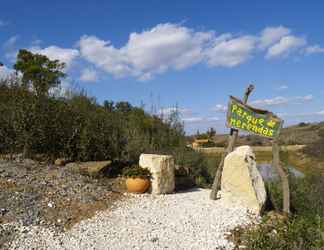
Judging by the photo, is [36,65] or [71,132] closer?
[71,132]

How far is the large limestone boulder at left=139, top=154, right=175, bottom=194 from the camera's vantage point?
24.0 ft

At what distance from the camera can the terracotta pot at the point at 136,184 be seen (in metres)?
7.19

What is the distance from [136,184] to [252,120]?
8.59 ft

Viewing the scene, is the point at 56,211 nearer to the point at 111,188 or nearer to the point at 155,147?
the point at 111,188

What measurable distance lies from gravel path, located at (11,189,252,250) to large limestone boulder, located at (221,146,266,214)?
9.0 inches

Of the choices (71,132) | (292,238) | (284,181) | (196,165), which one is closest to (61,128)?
(71,132)

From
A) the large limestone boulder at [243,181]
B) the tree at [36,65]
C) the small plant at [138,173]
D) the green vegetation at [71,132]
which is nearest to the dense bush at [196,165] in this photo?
the green vegetation at [71,132]

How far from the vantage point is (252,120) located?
265 inches

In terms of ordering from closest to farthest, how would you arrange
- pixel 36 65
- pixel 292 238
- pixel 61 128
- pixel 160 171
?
pixel 292 238 → pixel 160 171 → pixel 61 128 → pixel 36 65

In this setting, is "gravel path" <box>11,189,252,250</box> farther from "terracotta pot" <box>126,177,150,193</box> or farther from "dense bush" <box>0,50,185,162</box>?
"dense bush" <box>0,50,185,162</box>

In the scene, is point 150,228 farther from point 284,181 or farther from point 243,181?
point 284,181

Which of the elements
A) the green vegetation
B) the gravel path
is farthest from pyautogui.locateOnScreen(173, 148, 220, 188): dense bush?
the gravel path

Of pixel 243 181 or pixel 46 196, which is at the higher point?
pixel 243 181

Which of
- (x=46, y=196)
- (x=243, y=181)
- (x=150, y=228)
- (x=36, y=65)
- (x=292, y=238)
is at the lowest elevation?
(x=150, y=228)
